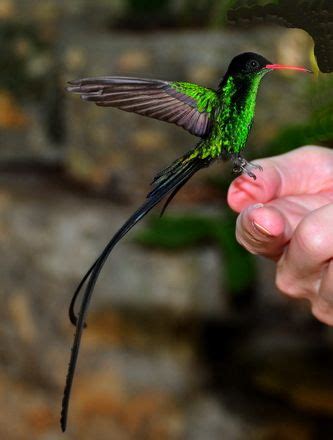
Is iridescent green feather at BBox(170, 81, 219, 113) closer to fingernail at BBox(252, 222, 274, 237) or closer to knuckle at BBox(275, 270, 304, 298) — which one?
fingernail at BBox(252, 222, 274, 237)

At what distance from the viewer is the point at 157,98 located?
645 millimetres

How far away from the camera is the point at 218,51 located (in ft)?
10.4

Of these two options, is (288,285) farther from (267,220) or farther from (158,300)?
(158,300)

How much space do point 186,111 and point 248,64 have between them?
72 millimetres

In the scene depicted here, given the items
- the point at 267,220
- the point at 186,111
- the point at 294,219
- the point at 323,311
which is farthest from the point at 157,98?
the point at 323,311

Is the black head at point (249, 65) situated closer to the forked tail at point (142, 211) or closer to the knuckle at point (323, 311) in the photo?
the forked tail at point (142, 211)

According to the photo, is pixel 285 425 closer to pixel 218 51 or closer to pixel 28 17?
pixel 218 51

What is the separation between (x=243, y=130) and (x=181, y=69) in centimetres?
263

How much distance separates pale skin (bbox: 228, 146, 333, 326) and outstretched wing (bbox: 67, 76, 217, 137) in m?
0.20

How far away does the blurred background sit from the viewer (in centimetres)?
297


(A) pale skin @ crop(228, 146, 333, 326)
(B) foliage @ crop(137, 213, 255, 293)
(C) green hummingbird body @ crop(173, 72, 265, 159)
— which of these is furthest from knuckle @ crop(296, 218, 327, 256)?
(B) foliage @ crop(137, 213, 255, 293)

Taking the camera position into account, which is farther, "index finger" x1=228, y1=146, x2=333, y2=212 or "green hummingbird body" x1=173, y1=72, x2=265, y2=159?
"index finger" x1=228, y1=146, x2=333, y2=212

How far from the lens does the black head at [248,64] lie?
2.00 ft

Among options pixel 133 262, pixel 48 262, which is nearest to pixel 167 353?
pixel 133 262
